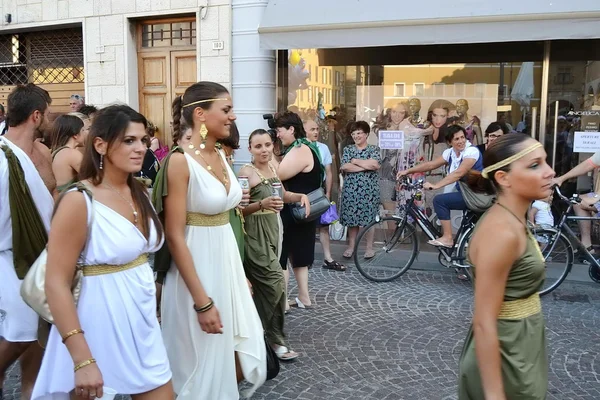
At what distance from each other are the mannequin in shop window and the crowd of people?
4517 mm

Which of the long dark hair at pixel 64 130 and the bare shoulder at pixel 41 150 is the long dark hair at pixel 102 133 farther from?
the long dark hair at pixel 64 130

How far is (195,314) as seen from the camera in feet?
9.71

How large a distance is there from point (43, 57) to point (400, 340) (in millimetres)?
8779

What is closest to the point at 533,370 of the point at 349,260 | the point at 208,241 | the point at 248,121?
the point at 208,241

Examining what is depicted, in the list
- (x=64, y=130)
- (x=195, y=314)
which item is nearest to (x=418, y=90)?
(x=64, y=130)

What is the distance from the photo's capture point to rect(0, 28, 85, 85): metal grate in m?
10.3

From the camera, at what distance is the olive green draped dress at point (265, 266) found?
4.15 metres

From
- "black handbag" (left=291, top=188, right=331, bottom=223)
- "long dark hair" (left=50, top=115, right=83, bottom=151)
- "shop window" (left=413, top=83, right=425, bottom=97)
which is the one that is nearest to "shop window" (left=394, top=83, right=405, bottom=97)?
"shop window" (left=413, top=83, right=425, bottom=97)

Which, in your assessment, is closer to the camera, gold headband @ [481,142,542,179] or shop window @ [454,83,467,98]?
gold headband @ [481,142,542,179]

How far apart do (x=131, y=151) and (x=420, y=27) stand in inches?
219

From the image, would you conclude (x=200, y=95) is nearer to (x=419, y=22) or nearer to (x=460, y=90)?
(x=419, y=22)

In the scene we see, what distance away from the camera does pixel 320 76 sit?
9086mm

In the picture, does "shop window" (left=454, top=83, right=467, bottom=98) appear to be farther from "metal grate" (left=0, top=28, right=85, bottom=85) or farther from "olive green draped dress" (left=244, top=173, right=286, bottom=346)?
"metal grate" (left=0, top=28, right=85, bottom=85)

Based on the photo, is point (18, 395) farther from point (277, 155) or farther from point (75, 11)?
point (75, 11)
